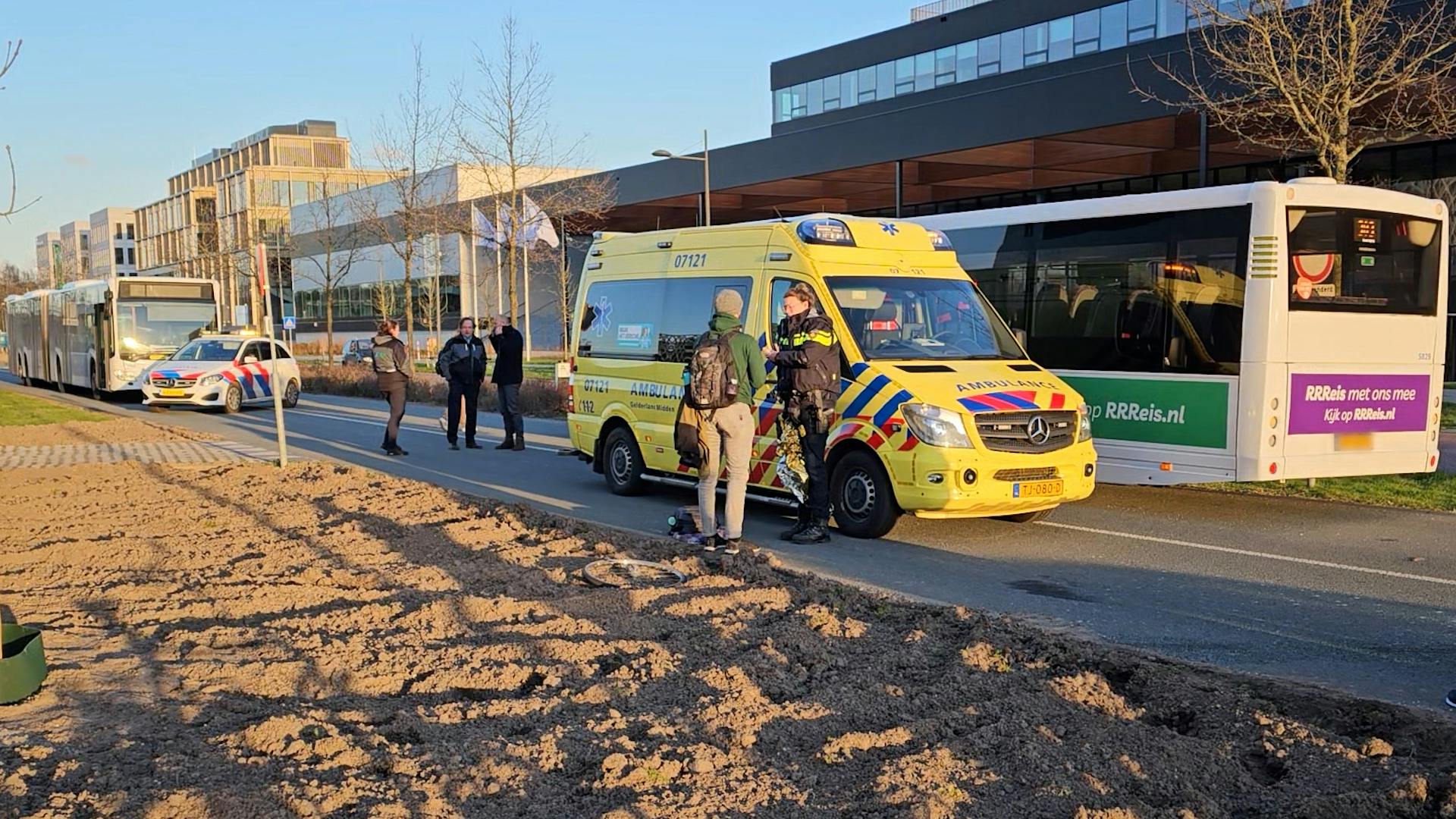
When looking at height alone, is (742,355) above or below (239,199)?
below

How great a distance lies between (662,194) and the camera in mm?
40875

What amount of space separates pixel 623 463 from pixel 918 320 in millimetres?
3372

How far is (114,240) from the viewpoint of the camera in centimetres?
14138

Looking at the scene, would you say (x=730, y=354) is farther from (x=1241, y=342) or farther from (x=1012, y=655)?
(x=1241, y=342)

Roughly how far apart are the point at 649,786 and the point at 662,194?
38.0 meters

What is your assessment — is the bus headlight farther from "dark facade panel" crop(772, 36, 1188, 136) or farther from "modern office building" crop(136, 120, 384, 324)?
"modern office building" crop(136, 120, 384, 324)

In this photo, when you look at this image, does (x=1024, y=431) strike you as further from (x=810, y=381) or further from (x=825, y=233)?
(x=825, y=233)

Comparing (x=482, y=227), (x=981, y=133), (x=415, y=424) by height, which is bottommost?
(x=415, y=424)

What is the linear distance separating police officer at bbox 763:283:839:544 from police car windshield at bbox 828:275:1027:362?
27.5 inches

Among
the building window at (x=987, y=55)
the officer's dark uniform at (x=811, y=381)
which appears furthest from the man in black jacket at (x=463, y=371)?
the building window at (x=987, y=55)

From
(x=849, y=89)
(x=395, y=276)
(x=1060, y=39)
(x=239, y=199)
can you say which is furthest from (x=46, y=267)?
(x=1060, y=39)

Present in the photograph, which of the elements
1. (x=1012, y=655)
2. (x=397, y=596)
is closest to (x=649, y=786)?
(x=1012, y=655)

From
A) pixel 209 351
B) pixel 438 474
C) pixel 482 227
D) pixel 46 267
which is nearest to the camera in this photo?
pixel 438 474

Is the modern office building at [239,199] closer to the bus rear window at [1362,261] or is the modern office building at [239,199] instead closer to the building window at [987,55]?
the building window at [987,55]
